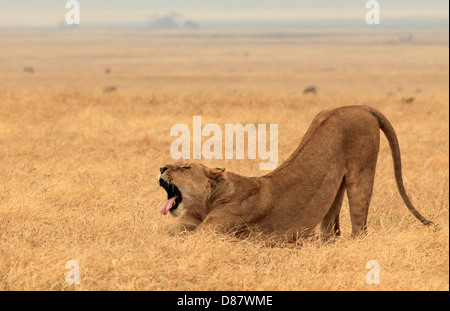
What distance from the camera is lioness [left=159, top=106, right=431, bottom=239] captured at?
6.02m

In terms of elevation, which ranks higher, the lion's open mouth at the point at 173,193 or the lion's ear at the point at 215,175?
the lion's ear at the point at 215,175

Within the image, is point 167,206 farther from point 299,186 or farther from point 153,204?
point 153,204

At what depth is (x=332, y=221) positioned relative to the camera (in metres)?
6.91

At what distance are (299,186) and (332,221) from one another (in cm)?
83

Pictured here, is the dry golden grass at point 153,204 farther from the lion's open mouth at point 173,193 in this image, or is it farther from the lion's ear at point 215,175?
the lion's ear at point 215,175

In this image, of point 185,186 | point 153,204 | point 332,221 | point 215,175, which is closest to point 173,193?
point 185,186

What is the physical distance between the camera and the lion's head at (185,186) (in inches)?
234

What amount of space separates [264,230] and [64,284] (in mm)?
1871

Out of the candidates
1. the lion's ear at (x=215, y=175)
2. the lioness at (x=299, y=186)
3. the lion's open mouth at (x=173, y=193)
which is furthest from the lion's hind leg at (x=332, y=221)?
the lion's open mouth at (x=173, y=193)

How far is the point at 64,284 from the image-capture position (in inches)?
195

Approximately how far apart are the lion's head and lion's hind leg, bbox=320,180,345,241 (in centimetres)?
137

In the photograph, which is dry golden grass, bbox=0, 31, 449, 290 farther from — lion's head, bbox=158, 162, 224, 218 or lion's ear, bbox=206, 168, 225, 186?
lion's ear, bbox=206, 168, 225, 186

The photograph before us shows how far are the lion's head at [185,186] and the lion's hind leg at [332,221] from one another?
1366 millimetres
